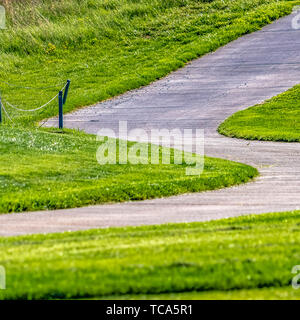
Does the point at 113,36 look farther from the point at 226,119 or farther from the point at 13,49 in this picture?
A: the point at 226,119

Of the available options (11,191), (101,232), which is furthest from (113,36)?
(101,232)

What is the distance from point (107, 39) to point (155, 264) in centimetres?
3792

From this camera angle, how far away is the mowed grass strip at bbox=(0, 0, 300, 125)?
37812 millimetres

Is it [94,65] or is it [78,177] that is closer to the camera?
[78,177]

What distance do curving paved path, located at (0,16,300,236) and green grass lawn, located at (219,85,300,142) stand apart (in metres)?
0.67

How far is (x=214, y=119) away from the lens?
98.0 ft

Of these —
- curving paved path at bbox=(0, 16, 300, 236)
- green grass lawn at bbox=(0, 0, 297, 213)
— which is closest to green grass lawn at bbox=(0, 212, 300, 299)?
curving paved path at bbox=(0, 16, 300, 236)

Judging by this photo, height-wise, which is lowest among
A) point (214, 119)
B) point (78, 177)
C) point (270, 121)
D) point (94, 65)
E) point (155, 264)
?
point (214, 119)

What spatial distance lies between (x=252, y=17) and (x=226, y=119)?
18.1 m

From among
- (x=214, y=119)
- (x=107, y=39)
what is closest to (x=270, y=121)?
(x=214, y=119)

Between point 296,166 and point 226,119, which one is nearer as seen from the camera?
point 296,166

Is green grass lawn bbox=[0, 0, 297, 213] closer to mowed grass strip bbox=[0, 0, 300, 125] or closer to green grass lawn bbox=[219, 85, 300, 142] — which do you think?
mowed grass strip bbox=[0, 0, 300, 125]

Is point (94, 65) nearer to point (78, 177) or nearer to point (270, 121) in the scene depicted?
point (270, 121)

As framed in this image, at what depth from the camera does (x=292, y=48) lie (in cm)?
4016
